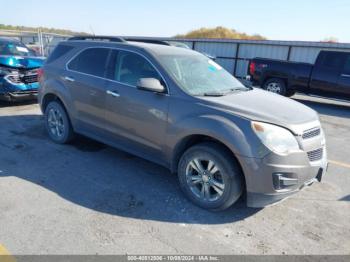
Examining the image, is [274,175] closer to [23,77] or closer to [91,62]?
[91,62]

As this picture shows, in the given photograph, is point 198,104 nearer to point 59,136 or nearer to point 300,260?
point 300,260

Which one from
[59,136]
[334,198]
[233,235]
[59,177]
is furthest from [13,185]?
[334,198]

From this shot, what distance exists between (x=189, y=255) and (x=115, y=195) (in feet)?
4.41

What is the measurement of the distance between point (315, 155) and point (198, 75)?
1.76 meters

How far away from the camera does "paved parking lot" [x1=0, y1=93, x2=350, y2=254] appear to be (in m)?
2.99

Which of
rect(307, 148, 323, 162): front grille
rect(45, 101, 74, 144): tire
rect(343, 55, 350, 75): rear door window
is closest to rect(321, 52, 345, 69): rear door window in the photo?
rect(343, 55, 350, 75): rear door window

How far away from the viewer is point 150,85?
3.83 meters

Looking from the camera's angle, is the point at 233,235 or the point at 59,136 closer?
the point at 233,235

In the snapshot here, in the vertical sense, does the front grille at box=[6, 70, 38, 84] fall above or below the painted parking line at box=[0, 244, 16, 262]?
above

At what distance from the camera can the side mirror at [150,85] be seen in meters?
3.83

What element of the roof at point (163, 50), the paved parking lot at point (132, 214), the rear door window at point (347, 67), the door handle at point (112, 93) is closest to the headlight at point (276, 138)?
the paved parking lot at point (132, 214)

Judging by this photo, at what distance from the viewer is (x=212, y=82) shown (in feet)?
14.1

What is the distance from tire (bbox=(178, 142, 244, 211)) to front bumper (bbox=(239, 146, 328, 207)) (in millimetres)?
154

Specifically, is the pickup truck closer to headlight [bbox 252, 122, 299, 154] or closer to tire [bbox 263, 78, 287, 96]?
tire [bbox 263, 78, 287, 96]
